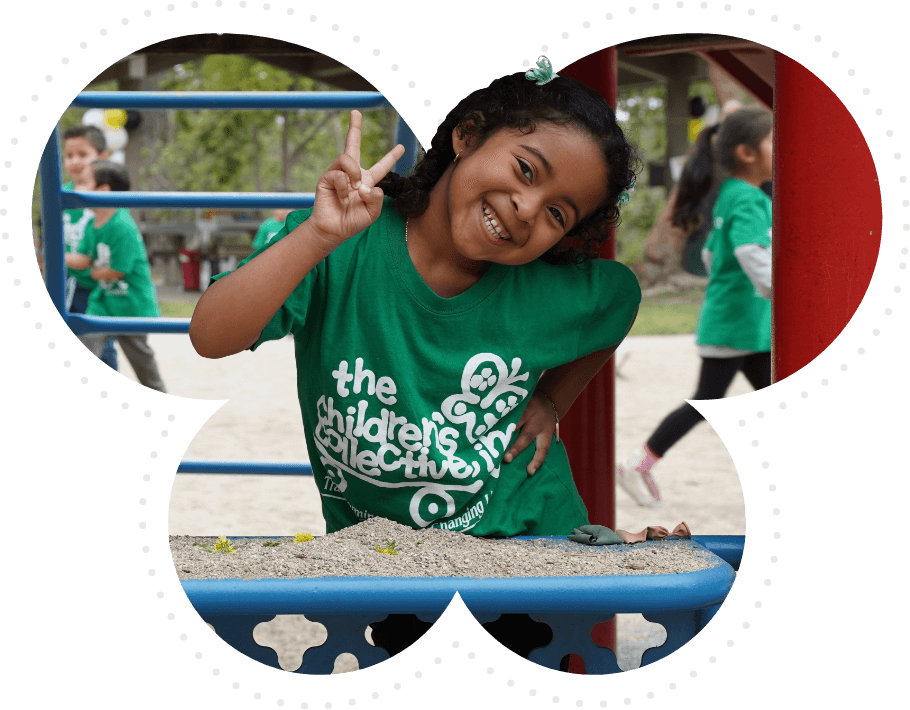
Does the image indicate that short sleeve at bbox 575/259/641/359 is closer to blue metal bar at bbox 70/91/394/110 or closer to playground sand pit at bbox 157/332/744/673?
playground sand pit at bbox 157/332/744/673

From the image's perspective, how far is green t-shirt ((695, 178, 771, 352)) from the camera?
2.86 m

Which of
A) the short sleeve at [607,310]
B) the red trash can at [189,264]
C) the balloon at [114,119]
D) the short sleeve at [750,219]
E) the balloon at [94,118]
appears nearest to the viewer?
the short sleeve at [607,310]

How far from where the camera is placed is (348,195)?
1107mm

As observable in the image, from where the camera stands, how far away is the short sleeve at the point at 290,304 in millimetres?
1212

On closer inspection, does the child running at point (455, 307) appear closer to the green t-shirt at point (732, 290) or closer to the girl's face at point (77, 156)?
the green t-shirt at point (732, 290)

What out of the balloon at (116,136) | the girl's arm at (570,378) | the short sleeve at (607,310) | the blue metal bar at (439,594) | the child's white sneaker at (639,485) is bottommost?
the child's white sneaker at (639,485)

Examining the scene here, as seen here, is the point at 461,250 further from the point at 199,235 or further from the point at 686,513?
the point at 199,235

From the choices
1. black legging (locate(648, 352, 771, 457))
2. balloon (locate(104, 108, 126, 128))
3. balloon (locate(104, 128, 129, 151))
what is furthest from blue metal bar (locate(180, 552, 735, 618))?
balloon (locate(104, 108, 126, 128))

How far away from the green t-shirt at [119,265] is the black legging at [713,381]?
1.97 metres

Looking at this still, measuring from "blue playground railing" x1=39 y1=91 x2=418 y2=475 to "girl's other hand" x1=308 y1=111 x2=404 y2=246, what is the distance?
0.53 metres

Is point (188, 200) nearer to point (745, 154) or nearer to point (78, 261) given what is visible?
point (78, 261)

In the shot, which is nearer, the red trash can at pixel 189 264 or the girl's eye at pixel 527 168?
the girl's eye at pixel 527 168

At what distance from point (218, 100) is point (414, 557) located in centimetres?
112

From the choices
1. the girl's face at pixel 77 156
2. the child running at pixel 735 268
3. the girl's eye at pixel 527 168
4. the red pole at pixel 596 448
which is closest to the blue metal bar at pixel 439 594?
the girl's eye at pixel 527 168
